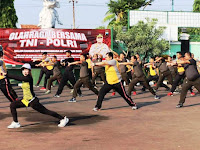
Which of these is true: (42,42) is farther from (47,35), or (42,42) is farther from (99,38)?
(99,38)

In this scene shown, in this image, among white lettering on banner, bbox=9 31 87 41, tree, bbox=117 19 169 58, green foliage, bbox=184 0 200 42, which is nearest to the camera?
white lettering on banner, bbox=9 31 87 41

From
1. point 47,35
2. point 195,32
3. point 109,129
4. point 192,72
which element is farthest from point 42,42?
point 195,32

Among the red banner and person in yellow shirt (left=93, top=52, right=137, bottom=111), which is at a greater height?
the red banner

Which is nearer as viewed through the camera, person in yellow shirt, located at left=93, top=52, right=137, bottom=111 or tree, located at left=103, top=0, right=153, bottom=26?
person in yellow shirt, located at left=93, top=52, right=137, bottom=111

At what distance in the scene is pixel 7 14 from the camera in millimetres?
43562

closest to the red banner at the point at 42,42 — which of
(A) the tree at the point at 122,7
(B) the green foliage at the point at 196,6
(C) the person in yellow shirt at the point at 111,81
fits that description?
(C) the person in yellow shirt at the point at 111,81

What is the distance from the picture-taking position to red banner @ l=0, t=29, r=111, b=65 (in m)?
23.6

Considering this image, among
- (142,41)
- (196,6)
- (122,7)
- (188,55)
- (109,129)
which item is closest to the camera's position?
(109,129)

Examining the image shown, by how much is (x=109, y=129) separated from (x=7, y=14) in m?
37.4

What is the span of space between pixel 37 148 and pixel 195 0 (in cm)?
6740

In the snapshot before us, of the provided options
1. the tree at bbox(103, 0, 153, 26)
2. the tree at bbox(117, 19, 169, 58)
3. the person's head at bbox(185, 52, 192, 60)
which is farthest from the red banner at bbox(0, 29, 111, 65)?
the tree at bbox(103, 0, 153, 26)

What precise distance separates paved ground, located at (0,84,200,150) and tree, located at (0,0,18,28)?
3200 cm

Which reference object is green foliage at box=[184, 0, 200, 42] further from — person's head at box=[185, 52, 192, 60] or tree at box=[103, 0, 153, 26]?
person's head at box=[185, 52, 192, 60]

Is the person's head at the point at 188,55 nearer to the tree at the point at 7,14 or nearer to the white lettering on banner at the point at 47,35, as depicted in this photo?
the white lettering on banner at the point at 47,35
